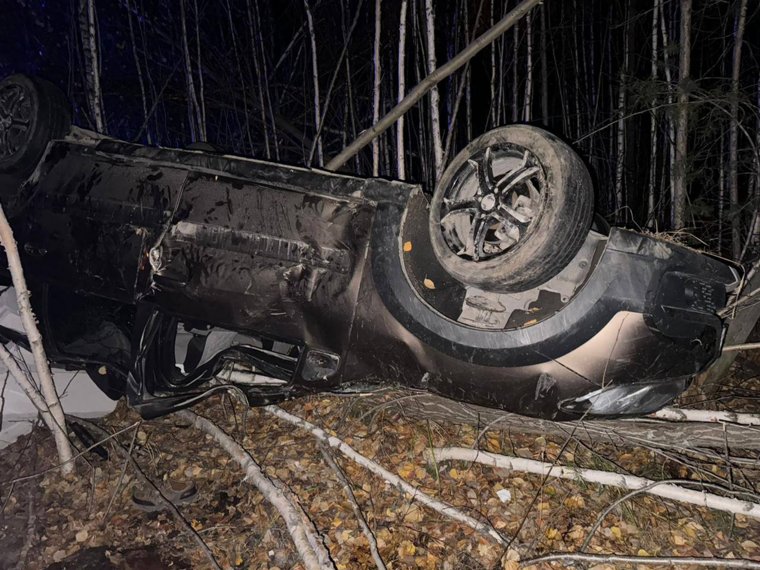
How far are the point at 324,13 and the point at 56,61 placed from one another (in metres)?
6.70

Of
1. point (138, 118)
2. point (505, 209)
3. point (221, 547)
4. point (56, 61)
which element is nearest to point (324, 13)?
point (138, 118)

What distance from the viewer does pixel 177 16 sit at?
854 cm

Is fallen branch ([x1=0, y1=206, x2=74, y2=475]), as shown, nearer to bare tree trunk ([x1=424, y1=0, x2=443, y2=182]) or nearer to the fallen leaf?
the fallen leaf

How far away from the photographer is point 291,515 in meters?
2.33

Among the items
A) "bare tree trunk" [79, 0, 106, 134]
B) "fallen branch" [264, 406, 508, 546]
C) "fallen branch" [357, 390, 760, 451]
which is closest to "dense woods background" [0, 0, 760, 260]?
"bare tree trunk" [79, 0, 106, 134]

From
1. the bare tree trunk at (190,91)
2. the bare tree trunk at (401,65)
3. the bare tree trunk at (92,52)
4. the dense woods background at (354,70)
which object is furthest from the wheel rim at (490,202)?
the bare tree trunk at (190,91)

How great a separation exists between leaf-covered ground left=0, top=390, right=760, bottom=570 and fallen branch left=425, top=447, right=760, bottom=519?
17 centimetres

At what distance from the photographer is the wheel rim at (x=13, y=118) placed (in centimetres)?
301

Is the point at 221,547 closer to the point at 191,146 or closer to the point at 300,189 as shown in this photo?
the point at 300,189

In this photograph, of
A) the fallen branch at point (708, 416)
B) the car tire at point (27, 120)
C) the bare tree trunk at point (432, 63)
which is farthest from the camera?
the bare tree trunk at point (432, 63)

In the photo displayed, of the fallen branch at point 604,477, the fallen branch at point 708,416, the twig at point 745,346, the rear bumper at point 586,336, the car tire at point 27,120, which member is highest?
the car tire at point 27,120

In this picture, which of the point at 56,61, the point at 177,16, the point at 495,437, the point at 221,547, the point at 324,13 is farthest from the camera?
the point at 56,61

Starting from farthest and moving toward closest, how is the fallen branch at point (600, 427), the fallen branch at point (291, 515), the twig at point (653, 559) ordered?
the fallen branch at point (600, 427)
the fallen branch at point (291, 515)
the twig at point (653, 559)

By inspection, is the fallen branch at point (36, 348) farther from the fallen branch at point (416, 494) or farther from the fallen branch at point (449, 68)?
the fallen branch at point (449, 68)
